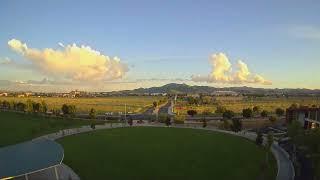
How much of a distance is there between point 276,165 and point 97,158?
21.9 metres

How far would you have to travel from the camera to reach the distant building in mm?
66400

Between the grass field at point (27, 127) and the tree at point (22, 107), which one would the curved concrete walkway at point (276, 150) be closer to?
the grass field at point (27, 127)

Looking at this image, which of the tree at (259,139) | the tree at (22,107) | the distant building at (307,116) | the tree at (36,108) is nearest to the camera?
the tree at (259,139)

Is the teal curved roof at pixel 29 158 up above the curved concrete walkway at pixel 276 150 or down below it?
above

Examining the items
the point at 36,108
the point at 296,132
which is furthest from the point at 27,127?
the point at 296,132

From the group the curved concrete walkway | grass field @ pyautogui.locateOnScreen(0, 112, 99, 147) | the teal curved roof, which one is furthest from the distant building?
grass field @ pyautogui.locateOnScreen(0, 112, 99, 147)

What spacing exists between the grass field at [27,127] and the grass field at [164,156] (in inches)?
376

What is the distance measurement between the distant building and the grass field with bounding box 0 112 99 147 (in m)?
45.6

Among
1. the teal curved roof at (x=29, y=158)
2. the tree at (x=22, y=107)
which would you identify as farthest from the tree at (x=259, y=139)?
the tree at (x=22, y=107)

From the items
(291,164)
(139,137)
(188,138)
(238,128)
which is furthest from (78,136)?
(291,164)

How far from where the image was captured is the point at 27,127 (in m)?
83.2

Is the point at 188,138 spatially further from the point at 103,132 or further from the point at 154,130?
the point at 103,132

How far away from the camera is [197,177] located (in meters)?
40.5

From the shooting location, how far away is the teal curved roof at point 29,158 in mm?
33188
